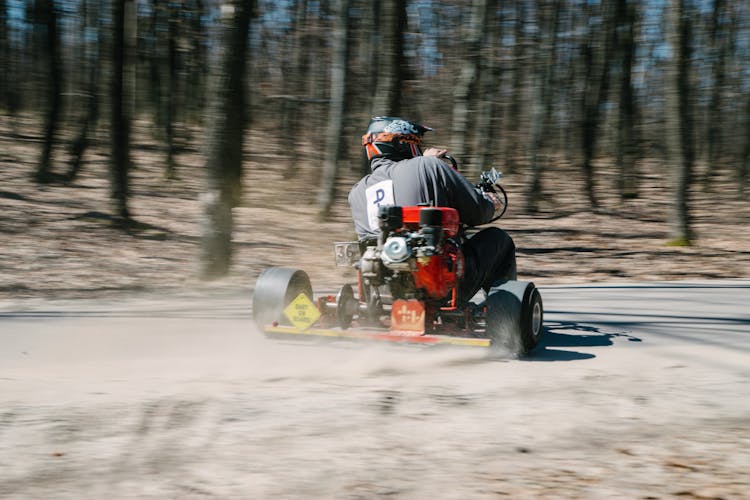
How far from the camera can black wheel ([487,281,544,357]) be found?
5422 millimetres

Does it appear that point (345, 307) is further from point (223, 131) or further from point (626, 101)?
point (626, 101)

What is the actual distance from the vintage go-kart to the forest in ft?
13.2

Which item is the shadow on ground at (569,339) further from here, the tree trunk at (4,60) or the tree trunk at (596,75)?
the tree trunk at (4,60)

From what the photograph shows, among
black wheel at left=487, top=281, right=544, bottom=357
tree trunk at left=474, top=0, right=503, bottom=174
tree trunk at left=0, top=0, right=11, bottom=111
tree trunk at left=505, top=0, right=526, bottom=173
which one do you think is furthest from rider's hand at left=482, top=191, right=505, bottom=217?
tree trunk at left=0, top=0, right=11, bottom=111

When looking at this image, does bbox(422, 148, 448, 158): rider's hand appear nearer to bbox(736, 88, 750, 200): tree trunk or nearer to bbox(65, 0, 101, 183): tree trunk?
bbox(65, 0, 101, 183): tree trunk

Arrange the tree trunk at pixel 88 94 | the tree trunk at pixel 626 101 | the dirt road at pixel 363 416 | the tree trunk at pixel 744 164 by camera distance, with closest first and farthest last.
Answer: the dirt road at pixel 363 416, the tree trunk at pixel 88 94, the tree trunk at pixel 626 101, the tree trunk at pixel 744 164

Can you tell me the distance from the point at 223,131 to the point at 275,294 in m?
4.13

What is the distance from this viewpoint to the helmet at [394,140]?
6172mm

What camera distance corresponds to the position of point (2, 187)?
1789 centimetres

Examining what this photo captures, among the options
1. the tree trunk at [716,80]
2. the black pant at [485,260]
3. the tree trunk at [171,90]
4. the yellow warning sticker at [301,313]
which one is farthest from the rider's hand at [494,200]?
the tree trunk at [716,80]

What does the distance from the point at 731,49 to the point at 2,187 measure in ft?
81.4

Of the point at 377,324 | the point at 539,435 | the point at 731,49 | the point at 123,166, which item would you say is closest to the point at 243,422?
the point at 539,435

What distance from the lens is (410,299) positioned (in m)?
5.85

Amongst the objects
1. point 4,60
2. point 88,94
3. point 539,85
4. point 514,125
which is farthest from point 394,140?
point 4,60
